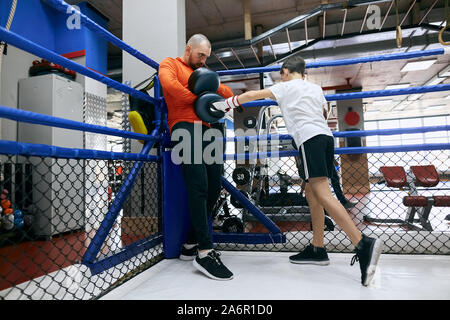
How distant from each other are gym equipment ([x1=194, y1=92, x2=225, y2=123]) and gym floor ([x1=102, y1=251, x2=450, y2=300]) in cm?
84

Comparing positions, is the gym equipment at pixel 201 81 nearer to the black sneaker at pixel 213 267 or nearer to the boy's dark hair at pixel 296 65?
the boy's dark hair at pixel 296 65

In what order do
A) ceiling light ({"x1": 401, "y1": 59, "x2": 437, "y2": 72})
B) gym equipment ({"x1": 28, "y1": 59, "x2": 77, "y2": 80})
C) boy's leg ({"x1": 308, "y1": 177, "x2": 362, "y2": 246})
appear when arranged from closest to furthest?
boy's leg ({"x1": 308, "y1": 177, "x2": 362, "y2": 246}) < gym equipment ({"x1": 28, "y1": 59, "x2": 77, "y2": 80}) < ceiling light ({"x1": 401, "y1": 59, "x2": 437, "y2": 72})

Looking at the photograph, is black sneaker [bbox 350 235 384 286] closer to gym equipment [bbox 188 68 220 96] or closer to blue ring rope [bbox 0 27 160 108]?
gym equipment [bbox 188 68 220 96]

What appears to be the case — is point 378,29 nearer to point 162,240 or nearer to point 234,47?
point 234,47

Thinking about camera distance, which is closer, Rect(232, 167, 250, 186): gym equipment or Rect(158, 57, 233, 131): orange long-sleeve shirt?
Rect(158, 57, 233, 131): orange long-sleeve shirt

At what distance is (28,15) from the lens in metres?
3.57

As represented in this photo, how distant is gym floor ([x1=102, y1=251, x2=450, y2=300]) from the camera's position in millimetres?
1211

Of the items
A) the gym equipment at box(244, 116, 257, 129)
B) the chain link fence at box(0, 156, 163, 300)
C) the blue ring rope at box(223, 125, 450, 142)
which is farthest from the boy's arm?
the gym equipment at box(244, 116, 257, 129)

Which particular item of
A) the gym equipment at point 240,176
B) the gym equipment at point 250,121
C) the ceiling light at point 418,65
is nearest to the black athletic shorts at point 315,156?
the gym equipment at point 240,176

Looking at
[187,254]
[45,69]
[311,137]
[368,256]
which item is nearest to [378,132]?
[311,137]

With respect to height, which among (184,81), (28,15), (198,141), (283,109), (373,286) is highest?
(28,15)

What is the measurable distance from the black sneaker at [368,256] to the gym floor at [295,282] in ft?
0.16

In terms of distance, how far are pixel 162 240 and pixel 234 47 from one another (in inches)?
152
